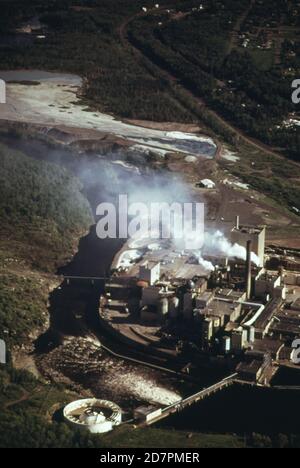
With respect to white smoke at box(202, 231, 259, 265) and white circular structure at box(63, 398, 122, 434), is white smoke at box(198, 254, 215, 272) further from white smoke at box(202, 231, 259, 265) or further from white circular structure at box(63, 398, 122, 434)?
white circular structure at box(63, 398, 122, 434)

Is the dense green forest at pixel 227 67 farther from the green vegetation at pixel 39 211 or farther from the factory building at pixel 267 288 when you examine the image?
the factory building at pixel 267 288

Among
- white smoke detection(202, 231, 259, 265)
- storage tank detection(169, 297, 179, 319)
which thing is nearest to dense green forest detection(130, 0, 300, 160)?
white smoke detection(202, 231, 259, 265)

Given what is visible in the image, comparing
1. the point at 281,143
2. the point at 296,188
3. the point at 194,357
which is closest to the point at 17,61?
the point at 281,143

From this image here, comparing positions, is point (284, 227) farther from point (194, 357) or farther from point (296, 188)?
point (194, 357)

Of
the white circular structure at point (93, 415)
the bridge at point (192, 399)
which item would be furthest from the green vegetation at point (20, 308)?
the bridge at point (192, 399)

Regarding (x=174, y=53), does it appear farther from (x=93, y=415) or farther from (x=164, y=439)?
(x=164, y=439)

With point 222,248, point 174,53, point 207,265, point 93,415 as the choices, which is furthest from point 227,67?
point 93,415
